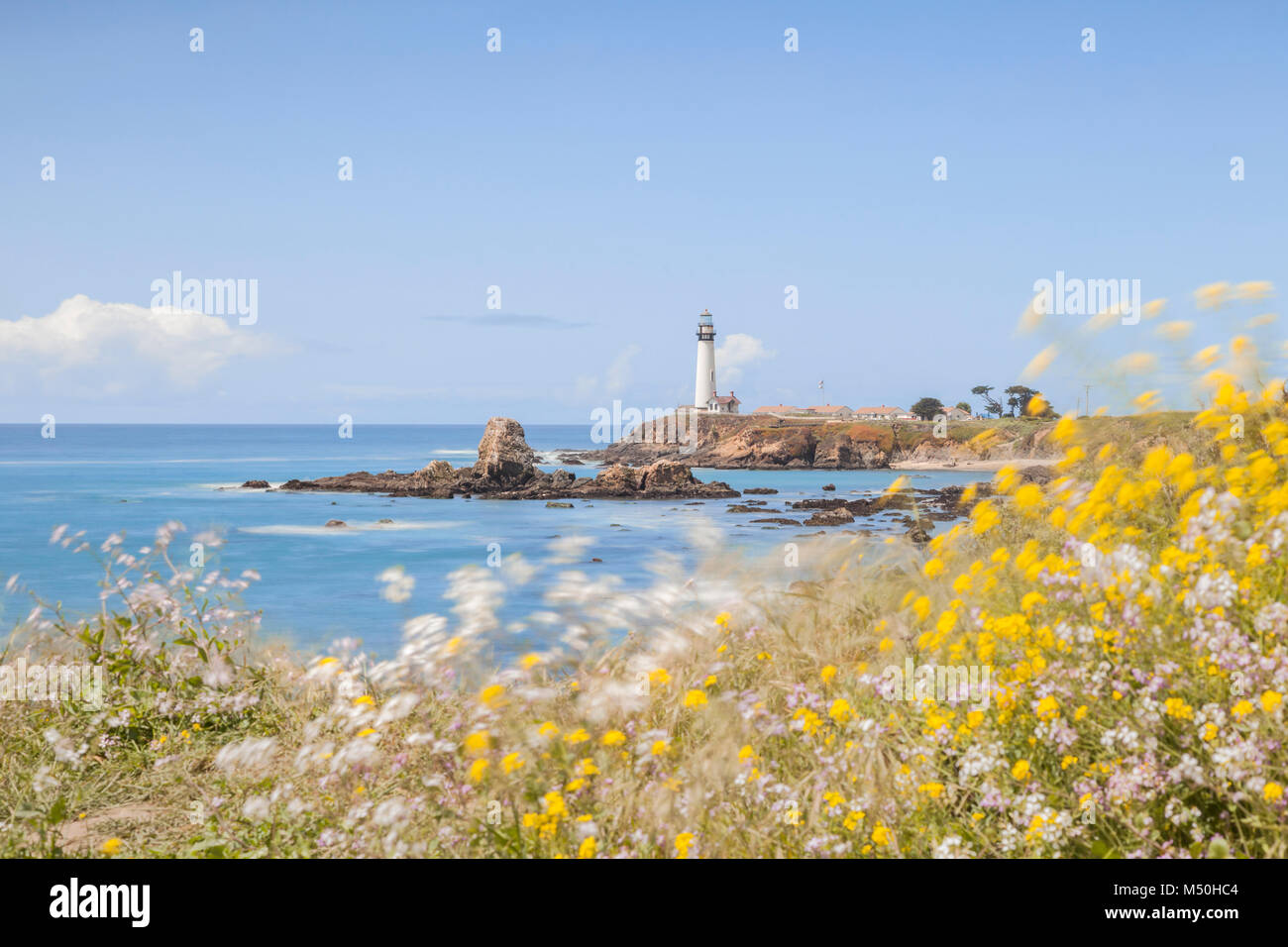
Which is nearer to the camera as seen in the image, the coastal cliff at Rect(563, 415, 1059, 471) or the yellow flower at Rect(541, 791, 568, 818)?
the yellow flower at Rect(541, 791, 568, 818)

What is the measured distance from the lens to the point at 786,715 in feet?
13.1

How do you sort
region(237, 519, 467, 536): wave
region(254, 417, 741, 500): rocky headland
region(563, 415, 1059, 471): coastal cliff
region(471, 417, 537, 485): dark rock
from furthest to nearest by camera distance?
region(563, 415, 1059, 471): coastal cliff < region(471, 417, 537, 485): dark rock < region(254, 417, 741, 500): rocky headland < region(237, 519, 467, 536): wave

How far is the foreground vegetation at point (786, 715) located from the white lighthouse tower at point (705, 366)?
9108 cm

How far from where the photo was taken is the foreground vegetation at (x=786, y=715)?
2.91m

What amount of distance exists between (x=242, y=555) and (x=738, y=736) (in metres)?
31.2

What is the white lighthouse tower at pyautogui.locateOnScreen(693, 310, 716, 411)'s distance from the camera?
94.9m

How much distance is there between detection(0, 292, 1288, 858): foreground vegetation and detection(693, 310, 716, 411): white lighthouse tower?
91084 millimetres

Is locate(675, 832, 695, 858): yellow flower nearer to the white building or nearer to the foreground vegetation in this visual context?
the foreground vegetation

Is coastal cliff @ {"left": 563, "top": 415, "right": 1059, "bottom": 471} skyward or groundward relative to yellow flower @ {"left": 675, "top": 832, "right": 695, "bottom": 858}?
skyward

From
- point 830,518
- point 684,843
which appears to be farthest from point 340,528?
point 684,843

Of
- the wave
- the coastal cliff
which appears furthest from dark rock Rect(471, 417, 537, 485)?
the coastal cliff

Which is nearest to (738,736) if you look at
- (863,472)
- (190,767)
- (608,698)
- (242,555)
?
(608,698)
